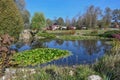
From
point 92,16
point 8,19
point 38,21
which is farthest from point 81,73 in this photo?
point 92,16

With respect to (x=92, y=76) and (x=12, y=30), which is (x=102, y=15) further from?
(x=92, y=76)

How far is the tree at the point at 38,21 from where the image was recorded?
4329 centimetres

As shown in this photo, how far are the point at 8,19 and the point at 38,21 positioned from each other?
31.8 meters

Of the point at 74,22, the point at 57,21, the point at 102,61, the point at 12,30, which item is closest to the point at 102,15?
the point at 74,22

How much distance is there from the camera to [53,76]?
5828 mm

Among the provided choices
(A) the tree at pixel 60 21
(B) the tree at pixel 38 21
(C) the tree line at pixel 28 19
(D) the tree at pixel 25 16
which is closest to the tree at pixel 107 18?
(C) the tree line at pixel 28 19

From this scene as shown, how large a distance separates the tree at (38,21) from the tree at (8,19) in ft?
99.0

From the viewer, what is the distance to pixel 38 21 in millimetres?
44062

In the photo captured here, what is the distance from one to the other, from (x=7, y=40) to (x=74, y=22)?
65.3m

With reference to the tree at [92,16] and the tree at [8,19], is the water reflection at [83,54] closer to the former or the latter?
the tree at [8,19]

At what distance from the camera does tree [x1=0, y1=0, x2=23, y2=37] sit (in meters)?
12.1

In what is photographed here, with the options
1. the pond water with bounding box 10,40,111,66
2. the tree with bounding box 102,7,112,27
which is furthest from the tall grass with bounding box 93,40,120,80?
the tree with bounding box 102,7,112,27

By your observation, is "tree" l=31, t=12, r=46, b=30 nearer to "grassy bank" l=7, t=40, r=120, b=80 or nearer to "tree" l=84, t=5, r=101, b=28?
"tree" l=84, t=5, r=101, b=28

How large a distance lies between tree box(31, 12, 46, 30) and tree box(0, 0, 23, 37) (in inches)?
1188
